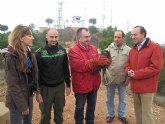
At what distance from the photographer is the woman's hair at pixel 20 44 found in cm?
348

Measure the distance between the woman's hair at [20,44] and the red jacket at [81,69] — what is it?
1.09 metres

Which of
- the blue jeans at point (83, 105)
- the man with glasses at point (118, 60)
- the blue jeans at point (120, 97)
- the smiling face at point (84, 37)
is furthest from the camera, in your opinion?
the blue jeans at point (120, 97)

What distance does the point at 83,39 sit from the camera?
447cm

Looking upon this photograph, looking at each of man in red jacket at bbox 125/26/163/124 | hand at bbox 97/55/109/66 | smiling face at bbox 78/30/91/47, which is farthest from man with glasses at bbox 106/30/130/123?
smiling face at bbox 78/30/91/47

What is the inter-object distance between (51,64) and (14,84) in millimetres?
906

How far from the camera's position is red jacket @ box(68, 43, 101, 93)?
14.5 feet

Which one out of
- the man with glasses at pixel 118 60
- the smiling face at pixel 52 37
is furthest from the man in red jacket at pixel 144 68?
the smiling face at pixel 52 37

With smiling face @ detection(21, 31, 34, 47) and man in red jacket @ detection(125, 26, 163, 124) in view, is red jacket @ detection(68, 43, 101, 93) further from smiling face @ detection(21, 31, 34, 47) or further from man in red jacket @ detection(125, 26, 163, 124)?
smiling face @ detection(21, 31, 34, 47)

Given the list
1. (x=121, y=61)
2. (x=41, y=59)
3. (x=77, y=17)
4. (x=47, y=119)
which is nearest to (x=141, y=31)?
(x=121, y=61)

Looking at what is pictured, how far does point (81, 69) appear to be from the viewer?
4.43 metres

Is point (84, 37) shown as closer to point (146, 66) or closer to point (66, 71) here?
point (66, 71)

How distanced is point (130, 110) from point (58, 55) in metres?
2.99

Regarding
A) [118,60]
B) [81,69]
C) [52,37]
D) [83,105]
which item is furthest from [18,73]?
[118,60]

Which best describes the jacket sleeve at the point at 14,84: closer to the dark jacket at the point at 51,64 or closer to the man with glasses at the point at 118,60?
the dark jacket at the point at 51,64
